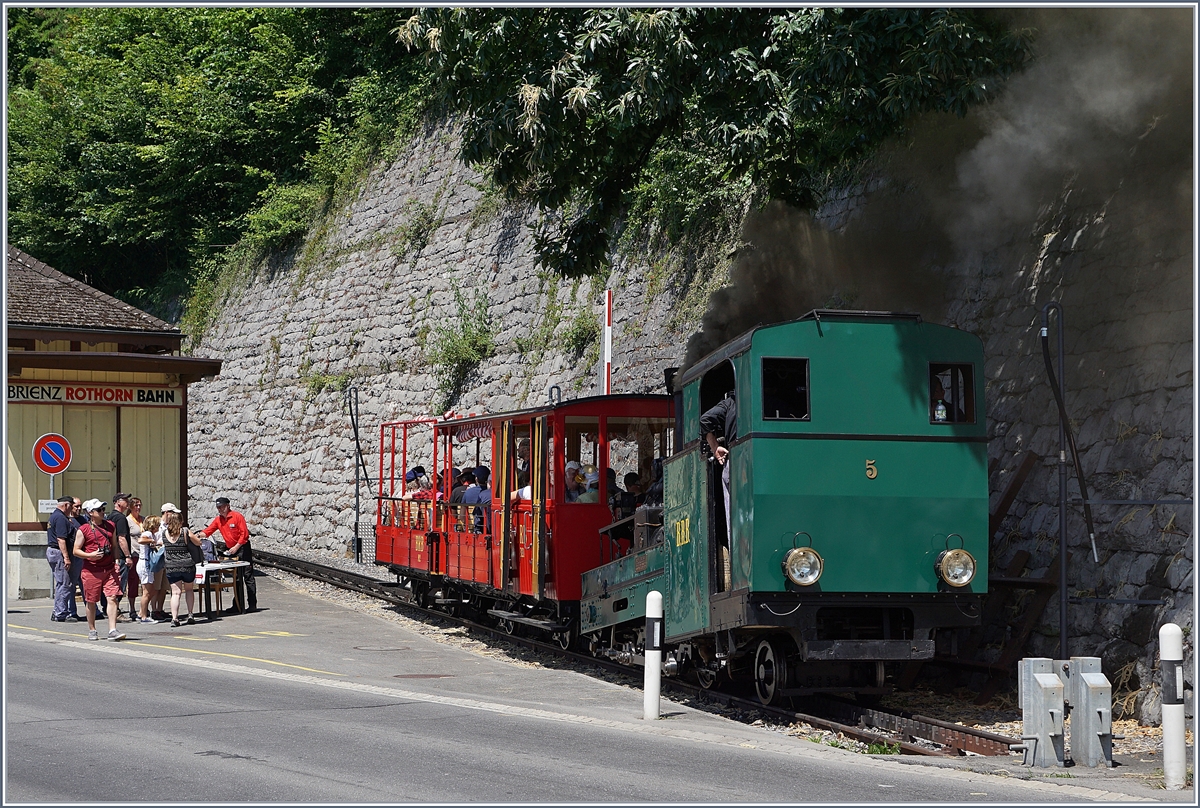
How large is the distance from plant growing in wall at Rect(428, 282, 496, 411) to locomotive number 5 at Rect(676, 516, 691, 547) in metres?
15.3

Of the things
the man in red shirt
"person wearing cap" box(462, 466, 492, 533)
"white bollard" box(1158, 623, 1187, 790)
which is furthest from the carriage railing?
"white bollard" box(1158, 623, 1187, 790)

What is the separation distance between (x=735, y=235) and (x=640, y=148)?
15.0ft

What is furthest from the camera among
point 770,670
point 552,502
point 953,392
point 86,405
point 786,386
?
point 86,405

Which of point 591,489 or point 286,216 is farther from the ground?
point 286,216

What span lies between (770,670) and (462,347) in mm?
16714

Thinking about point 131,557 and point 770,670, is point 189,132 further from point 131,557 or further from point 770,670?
point 770,670

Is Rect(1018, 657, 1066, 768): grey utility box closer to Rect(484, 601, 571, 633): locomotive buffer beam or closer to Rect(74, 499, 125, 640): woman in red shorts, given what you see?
Rect(484, 601, 571, 633): locomotive buffer beam

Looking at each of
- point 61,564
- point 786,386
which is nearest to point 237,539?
point 61,564

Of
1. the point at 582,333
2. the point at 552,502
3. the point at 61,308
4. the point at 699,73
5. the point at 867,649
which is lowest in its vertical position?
the point at 867,649

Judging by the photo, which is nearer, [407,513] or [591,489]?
[591,489]

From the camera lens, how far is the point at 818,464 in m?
10.4

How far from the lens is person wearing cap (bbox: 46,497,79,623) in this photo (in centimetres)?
1912

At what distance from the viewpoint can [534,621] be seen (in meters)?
15.7

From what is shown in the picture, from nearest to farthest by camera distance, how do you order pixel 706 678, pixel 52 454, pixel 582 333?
1. pixel 706 678
2. pixel 52 454
3. pixel 582 333
